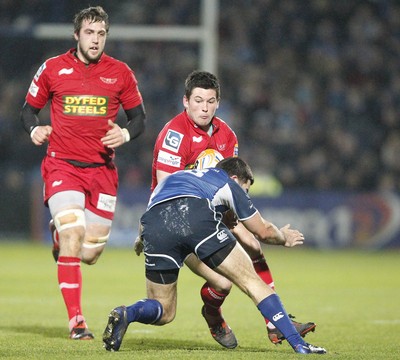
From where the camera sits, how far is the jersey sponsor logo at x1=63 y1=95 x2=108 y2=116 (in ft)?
27.9

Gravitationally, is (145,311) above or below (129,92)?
below

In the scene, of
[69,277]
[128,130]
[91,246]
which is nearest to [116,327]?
[69,277]

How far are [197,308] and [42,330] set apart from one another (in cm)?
261

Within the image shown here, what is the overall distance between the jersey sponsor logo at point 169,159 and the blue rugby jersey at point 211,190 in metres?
0.64

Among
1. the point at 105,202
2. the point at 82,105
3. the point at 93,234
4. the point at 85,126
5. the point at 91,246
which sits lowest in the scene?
the point at 91,246

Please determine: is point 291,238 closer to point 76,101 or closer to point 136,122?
point 136,122

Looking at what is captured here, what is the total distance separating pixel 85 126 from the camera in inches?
335

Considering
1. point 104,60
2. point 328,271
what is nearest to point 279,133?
point 328,271

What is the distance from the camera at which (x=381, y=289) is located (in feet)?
42.5

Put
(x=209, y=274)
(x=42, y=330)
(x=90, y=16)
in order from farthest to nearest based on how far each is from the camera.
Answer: (x=42, y=330) → (x=90, y=16) → (x=209, y=274)

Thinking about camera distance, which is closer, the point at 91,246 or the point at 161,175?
the point at 161,175

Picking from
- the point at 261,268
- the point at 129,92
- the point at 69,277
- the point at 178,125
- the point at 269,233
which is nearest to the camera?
the point at 269,233

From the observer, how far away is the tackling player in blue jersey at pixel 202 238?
261 inches

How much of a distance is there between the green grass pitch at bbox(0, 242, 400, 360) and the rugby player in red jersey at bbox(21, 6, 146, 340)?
3.27ft
